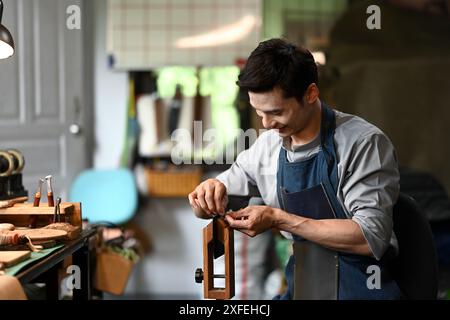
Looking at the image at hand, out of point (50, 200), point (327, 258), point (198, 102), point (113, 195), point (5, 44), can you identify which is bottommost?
point (113, 195)

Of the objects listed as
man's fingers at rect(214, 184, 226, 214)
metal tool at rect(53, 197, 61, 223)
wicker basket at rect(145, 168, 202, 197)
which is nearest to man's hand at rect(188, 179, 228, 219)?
man's fingers at rect(214, 184, 226, 214)

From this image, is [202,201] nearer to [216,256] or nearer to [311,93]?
[216,256]

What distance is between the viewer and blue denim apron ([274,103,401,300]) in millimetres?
1087

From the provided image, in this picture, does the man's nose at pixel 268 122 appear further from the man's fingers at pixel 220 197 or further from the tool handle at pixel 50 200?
the tool handle at pixel 50 200

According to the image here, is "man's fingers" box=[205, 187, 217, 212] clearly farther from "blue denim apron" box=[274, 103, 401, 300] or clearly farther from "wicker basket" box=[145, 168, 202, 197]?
"wicker basket" box=[145, 168, 202, 197]

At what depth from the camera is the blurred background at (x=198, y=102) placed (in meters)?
1.98

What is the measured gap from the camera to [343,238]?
106 cm

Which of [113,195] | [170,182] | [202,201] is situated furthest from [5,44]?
[170,182]

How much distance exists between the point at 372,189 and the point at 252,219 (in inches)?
8.0

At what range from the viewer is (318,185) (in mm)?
1091

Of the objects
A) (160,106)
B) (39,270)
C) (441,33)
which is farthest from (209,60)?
Result: (39,270)

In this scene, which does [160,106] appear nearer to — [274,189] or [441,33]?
[441,33]

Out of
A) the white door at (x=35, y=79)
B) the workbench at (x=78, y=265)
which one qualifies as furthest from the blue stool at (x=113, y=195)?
the workbench at (x=78, y=265)

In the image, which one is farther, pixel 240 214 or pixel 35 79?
pixel 35 79
